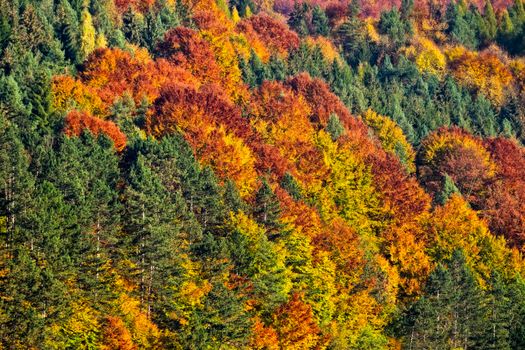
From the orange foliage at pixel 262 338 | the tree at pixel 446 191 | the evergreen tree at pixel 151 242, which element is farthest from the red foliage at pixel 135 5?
the orange foliage at pixel 262 338

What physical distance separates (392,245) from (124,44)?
58.4m

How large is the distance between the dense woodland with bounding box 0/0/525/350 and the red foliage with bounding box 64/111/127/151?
0.33 metres

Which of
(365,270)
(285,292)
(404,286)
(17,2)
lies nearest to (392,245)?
(404,286)

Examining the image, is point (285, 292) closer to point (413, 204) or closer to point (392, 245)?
point (392, 245)

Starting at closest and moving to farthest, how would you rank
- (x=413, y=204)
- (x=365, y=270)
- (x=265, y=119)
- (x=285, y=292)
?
(x=285, y=292) < (x=365, y=270) < (x=413, y=204) < (x=265, y=119)

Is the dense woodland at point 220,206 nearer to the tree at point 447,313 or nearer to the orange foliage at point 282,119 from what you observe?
the tree at point 447,313

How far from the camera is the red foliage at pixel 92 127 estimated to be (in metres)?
116

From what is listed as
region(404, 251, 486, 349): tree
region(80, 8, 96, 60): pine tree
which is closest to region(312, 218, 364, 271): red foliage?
region(404, 251, 486, 349): tree

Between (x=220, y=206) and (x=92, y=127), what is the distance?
798 inches

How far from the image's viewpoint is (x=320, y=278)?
106812 millimetres

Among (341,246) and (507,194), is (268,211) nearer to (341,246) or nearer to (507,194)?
(341,246)

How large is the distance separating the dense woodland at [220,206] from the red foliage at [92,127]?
326mm

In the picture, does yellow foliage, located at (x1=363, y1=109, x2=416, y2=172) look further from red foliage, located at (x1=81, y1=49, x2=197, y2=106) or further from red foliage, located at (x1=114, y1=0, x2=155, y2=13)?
red foliage, located at (x1=114, y1=0, x2=155, y2=13)

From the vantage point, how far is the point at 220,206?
104812 mm
